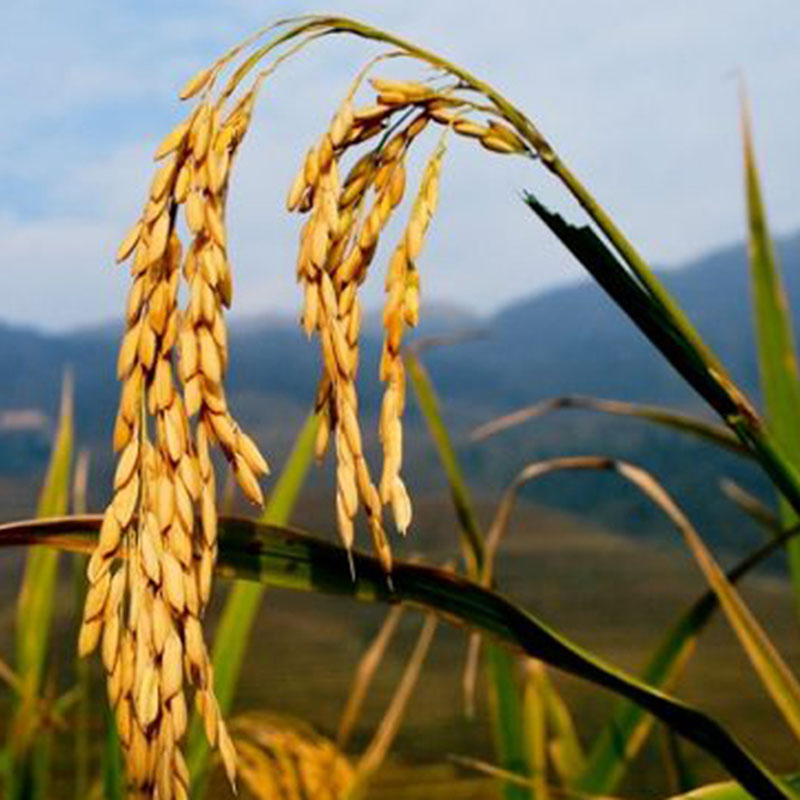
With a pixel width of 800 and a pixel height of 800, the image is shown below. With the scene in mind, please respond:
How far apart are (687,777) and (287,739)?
1.00 ft

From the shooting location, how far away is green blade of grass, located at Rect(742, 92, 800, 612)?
2.29ft

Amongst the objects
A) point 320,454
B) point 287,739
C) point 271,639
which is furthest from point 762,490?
point 320,454

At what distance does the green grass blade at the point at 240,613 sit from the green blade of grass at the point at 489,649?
7 cm

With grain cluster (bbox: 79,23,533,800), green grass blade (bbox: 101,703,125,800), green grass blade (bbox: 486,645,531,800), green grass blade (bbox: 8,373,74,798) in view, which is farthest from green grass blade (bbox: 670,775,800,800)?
green grass blade (bbox: 8,373,74,798)

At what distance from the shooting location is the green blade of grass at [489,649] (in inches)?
31.6

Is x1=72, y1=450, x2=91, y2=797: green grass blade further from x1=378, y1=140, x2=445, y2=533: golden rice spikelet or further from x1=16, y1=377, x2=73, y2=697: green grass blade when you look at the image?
x1=378, y1=140, x2=445, y2=533: golden rice spikelet

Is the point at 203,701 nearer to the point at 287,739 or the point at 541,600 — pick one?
the point at 287,739

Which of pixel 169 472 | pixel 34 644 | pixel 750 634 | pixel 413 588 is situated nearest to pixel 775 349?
pixel 750 634

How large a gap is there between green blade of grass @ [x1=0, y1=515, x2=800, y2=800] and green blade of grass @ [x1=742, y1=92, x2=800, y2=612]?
193mm

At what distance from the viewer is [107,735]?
2.80ft

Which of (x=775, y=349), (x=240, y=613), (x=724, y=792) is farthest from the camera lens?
(x=240, y=613)

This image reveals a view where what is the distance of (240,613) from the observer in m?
0.84

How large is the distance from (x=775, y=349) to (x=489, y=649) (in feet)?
0.77

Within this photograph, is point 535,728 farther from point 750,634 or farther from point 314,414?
point 314,414
